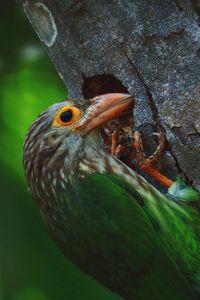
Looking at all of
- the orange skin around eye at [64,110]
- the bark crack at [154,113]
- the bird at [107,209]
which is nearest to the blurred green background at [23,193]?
the bird at [107,209]

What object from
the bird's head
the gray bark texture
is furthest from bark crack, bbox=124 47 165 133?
the bird's head

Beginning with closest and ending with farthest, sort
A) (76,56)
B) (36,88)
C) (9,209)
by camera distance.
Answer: (76,56), (9,209), (36,88)

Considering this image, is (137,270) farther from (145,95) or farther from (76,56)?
(76,56)

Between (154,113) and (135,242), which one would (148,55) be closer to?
(154,113)

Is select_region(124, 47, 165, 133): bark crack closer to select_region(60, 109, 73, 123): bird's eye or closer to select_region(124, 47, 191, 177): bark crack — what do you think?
select_region(124, 47, 191, 177): bark crack

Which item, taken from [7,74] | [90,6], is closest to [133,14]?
[90,6]

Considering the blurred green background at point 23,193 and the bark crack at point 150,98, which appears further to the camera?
the blurred green background at point 23,193

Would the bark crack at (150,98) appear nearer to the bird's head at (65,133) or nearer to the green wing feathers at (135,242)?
the bird's head at (65,133)

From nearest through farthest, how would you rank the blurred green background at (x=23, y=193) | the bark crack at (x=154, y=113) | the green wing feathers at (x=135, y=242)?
the green wing feathers at (x=135, y=242)
the bark crack at (x=154, y=113)
the blurred green background at (x=23, y=193)
